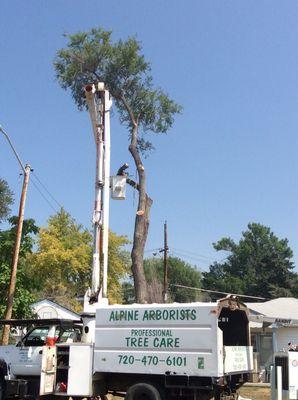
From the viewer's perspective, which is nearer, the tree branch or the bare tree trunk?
the bare tree trunk

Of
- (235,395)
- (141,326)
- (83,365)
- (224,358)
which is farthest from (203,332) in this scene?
(83,365)

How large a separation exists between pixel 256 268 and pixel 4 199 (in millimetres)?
50019

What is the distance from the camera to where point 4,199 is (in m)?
42.6

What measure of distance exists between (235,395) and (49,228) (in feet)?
159

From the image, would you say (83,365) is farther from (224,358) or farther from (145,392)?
(224,358)

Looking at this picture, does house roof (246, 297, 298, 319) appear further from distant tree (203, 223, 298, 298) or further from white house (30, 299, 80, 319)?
distant tree (203, 223, 298, 298)

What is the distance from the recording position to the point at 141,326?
37.5 feet

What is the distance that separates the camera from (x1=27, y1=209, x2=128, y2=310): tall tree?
5547 centimetres

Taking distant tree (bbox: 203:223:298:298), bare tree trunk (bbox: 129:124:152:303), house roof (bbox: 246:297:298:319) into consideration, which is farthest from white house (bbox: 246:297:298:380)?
distant tree (bbox: 203:223:298:298)

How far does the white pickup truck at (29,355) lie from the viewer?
13.2m

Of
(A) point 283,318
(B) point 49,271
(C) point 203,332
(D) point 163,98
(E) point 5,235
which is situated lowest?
(C) point 203,332

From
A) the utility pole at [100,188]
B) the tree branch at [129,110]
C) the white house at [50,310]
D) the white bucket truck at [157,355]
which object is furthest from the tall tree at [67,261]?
the white bucket truck at [157,355]

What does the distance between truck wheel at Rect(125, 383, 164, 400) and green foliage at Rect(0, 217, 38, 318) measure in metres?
12.0

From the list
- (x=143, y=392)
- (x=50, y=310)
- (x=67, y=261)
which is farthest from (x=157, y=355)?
(x=67, y=261)
